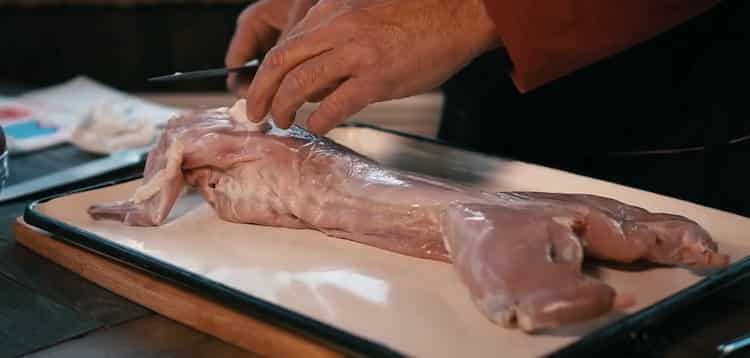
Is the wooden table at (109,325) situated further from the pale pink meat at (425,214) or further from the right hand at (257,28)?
the right hand at (257,28)

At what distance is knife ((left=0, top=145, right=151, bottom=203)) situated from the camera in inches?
49.1

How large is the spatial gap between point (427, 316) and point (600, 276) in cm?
19

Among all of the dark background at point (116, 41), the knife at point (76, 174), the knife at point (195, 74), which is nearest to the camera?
the knife at point (195, 74)

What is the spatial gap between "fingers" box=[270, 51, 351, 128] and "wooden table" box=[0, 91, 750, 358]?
28 cm

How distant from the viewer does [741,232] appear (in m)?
0.96

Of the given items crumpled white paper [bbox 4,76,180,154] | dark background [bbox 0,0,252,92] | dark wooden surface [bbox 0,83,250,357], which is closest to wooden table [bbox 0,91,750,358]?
dark wooden surface [bbox 0,83,250,357]

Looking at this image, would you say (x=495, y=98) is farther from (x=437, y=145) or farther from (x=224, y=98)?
(x=224, y=98)

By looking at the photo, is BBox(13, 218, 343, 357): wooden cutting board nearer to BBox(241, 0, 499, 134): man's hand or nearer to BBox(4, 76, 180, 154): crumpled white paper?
BBox(241, 0, 499, 134): man's hand

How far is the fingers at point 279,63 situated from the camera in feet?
3.34

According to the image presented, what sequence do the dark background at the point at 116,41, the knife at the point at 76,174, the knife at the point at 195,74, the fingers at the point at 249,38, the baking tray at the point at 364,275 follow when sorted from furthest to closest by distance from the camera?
the dark background at the point at 116,41 → the fingers at the point at 249,38 → the knife at the point at 76,174 → the knife at the point at 195,74 → the baking tray at the point at 364,275

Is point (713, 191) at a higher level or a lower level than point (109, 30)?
lower

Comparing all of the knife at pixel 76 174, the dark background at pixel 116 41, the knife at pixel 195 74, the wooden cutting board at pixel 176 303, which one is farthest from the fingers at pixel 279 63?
the dark background at pixel 116 41

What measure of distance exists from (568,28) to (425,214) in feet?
0.82

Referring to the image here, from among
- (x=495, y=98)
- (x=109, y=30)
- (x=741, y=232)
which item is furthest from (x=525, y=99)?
(x=109, y=30)
